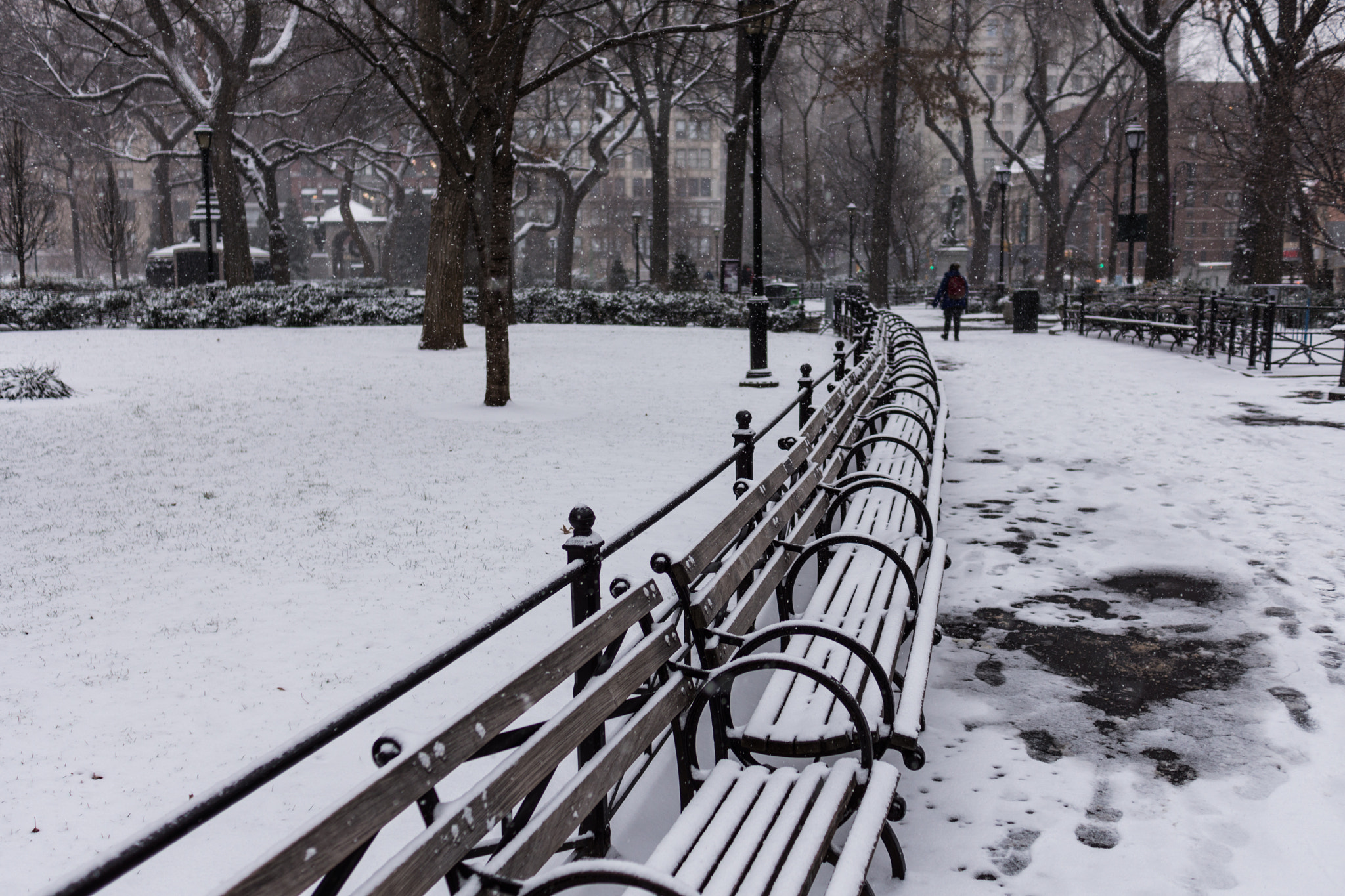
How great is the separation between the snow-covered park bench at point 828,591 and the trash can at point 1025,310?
841 inches

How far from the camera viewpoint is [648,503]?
24.9ft

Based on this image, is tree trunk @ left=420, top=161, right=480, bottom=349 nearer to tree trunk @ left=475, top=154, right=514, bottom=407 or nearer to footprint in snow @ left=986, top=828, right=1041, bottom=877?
tree trunk @ left=475, top=154, right=514, bottom=407

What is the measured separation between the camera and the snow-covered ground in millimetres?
3438

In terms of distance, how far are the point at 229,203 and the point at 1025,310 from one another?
831 inches

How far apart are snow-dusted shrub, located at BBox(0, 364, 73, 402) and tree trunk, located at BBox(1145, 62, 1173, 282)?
79.4 feet

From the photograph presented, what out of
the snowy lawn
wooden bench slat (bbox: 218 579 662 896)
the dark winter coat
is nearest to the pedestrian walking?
the dark winter coat

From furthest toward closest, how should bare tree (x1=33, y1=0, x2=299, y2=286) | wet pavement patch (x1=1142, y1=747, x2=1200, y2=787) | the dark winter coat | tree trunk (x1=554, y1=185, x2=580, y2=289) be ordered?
tree trunk (x1=554, y1=185, x2=580, y2=289)
bare tree (x1=33, y1=0, x2=299, y2=286)
the dark winter coat
wet pavement patch (x1=1142, y1=747, x2=1200, y2=787)

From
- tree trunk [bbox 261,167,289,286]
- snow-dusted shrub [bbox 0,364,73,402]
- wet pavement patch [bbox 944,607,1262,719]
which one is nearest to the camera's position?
wet pavement patch [bbox 944,607,1262,719]

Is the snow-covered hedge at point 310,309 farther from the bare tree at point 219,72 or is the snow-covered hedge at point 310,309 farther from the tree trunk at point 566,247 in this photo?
the tree trunk at point 566,247

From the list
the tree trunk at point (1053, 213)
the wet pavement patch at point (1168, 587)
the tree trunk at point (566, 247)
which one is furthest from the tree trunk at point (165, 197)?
the wet pavement patch at point (1168, 587)

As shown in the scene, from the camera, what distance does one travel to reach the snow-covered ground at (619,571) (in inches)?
135

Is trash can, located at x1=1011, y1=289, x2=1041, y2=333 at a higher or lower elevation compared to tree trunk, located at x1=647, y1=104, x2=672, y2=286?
lower

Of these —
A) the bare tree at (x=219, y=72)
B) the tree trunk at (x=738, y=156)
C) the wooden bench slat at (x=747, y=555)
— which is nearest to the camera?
the wooden bench slat at (x=747, y=555)

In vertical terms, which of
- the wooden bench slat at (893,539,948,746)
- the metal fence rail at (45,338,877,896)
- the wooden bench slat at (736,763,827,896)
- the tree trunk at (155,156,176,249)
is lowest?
the wooden bench slat at (736,763,827,896)
